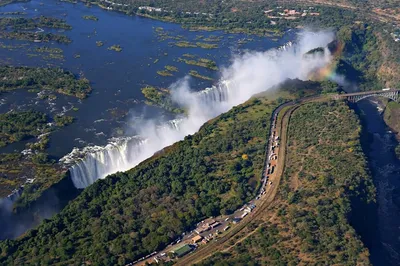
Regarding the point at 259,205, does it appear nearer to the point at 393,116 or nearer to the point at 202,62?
the point at 393,116

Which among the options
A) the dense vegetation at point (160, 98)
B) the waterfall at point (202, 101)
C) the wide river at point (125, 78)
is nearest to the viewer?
the waterfall at point (202, 101)

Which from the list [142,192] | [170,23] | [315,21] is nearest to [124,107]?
[142,192]

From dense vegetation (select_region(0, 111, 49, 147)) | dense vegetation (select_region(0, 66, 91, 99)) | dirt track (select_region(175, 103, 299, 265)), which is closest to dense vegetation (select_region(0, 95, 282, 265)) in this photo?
dirt track (select_region(175, 103, 299, 265))

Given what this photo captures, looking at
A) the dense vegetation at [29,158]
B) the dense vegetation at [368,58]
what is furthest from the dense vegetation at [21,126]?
the dense vegetation at [368,58]

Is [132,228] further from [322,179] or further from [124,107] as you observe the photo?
[124,107]

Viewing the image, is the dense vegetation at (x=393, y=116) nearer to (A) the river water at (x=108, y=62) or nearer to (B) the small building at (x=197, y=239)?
(A) the river water at (x=108, y=62)

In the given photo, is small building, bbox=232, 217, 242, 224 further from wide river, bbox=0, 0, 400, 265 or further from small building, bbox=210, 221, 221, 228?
wide river, bbox=0, 0, 400, 265
